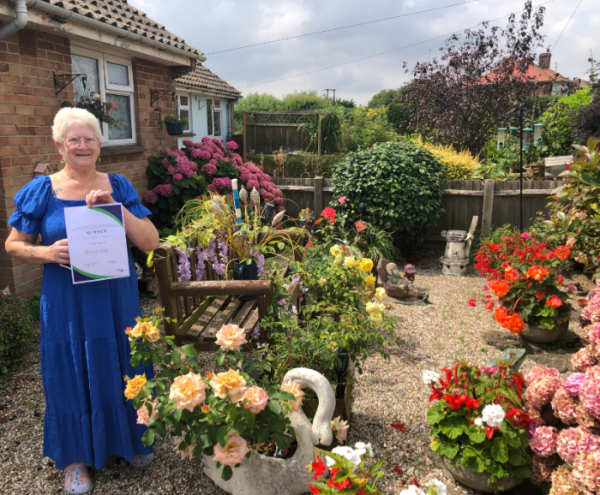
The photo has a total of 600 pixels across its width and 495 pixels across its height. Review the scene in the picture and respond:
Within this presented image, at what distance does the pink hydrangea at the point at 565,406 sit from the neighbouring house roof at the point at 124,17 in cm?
501

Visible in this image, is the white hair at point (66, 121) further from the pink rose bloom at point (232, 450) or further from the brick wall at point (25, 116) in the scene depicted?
the brick wall at point (25, 116)

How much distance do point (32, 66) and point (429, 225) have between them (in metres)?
5.18

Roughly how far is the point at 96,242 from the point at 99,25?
12.9 ft

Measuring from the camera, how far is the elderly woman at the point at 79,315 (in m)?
2.01

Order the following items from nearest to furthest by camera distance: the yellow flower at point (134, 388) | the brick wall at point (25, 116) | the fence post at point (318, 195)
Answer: the yellow flower at point (134, 388) < the brick wall at point (25, 116) < the fence post at point (318, 195)

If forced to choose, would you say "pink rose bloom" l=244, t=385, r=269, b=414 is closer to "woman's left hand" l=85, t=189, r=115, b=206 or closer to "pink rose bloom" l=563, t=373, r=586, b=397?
"woman's left hand" l=85, t=189, r=115, b=206

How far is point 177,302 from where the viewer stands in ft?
9.40

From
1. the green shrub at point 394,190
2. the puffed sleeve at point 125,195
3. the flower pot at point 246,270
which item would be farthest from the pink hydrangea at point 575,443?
the green shrub at point 394,190

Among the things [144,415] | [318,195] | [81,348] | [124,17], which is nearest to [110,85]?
[124,17]

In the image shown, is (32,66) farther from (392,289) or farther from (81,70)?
(392,289)

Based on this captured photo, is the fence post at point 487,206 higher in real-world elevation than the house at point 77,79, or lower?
lower

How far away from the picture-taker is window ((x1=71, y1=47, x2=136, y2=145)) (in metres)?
5.35

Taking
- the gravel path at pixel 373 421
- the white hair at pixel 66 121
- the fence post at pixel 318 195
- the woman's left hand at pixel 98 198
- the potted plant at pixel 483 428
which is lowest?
the gravel path at pixel 373 421

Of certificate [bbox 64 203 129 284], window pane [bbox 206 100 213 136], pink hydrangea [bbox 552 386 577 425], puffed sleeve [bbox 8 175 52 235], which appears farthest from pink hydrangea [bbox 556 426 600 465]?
window pane [bbox 206 100 213 136]
